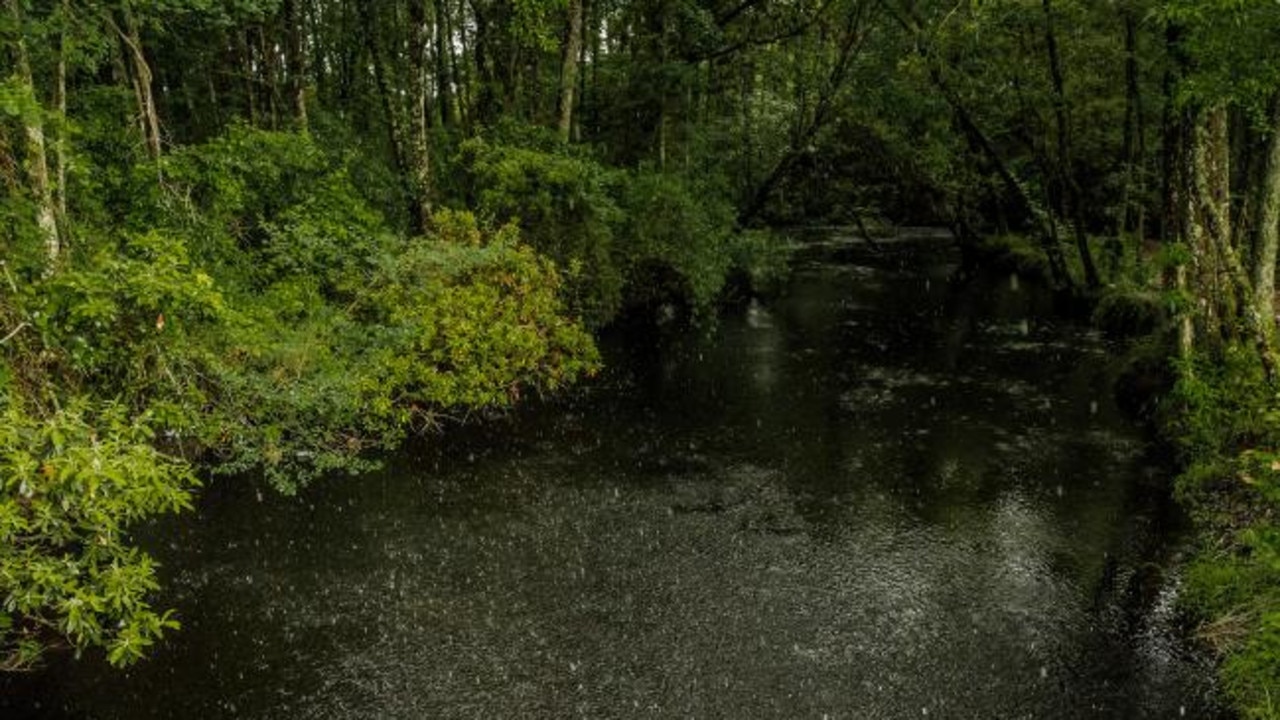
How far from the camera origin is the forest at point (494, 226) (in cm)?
946

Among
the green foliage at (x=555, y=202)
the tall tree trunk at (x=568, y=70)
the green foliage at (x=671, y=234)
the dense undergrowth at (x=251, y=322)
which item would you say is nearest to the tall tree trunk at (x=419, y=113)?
the dense undergrowth at (x=251, y=322)

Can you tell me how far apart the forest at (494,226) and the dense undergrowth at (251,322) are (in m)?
0.07

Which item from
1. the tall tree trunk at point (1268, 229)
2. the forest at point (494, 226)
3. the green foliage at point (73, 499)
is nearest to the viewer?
the green foliage at point (73, 499)

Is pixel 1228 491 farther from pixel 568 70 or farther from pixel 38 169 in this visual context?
pixel 38 169

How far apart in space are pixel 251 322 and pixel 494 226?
969cm

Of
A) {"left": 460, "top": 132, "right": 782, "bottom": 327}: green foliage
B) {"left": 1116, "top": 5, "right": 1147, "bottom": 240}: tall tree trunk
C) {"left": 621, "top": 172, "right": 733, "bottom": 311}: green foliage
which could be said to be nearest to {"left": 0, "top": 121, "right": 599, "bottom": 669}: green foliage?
{"left": 460, "top": 132, "right": 782, "bottom": 327}: green foliage

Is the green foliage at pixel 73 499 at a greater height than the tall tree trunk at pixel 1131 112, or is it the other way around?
the tall tree trunk at pixel 1131 112

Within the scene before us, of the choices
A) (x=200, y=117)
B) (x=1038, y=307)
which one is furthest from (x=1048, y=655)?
(x=200, y=117)

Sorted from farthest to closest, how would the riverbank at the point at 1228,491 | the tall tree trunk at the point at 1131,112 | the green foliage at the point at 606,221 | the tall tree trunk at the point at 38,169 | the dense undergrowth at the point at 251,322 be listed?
the tall tree trunk at the point at 1131,112, the green foliage at the point at 606,221, the tall tree trunk at the point at 38,169, the riverbank at the point at 1228,491, the dense undergrowth at the point at 251,322

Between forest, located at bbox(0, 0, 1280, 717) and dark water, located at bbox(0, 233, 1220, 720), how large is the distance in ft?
2.71

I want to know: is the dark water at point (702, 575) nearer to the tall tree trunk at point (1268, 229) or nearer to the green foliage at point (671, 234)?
the tall tree trunk at point (1268, 229)

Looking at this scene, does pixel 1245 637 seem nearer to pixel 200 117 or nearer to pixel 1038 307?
pixel 1038 307

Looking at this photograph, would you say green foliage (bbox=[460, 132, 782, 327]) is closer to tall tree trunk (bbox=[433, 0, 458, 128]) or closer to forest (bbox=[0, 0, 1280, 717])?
forest (bbox=[0, 0, 1280, 717])

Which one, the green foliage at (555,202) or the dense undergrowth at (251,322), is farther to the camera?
the green foliage at (555,202)
